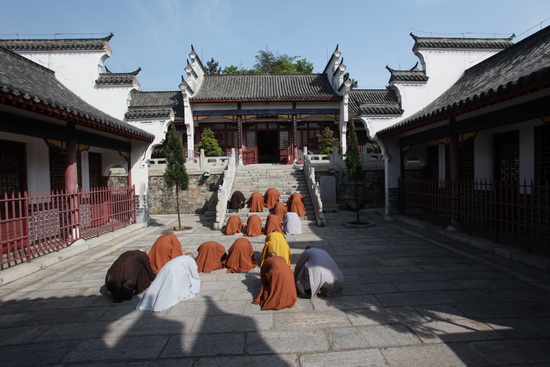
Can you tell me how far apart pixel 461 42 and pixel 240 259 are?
40.5 ft

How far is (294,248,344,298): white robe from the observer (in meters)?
4.32

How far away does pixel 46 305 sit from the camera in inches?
169

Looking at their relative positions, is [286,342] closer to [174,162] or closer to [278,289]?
[278,289]

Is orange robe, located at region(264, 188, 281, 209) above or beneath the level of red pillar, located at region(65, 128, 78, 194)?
beneath

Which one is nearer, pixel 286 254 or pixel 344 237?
pixel 286 254

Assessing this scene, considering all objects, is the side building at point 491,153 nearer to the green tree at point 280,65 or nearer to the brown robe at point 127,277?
the brown robe at point 127,277

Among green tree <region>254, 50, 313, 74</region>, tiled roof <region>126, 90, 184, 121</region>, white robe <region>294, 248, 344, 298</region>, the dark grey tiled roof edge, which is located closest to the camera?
white robe <region>294, 248, 344, 298</region>

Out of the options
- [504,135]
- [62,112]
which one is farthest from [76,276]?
[504,135]

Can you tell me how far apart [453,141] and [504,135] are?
145 cm

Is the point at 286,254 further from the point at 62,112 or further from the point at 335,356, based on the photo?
the point at 62,112

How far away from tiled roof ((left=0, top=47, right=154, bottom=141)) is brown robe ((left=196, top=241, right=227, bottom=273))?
13.0ft

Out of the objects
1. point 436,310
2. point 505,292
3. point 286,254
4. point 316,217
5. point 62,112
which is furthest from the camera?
point 316,217

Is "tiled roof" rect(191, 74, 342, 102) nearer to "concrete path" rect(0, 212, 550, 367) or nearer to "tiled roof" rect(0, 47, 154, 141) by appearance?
"tiled roof" rect(0, 47, 154, 141)

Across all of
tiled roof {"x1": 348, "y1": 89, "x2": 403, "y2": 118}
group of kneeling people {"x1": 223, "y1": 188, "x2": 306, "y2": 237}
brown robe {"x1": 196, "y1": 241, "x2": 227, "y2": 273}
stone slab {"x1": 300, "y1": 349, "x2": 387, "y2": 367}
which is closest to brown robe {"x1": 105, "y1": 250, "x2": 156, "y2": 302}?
brown robe {"x1": 196, "y1": 241, "x2": 227, "y2": 273}
